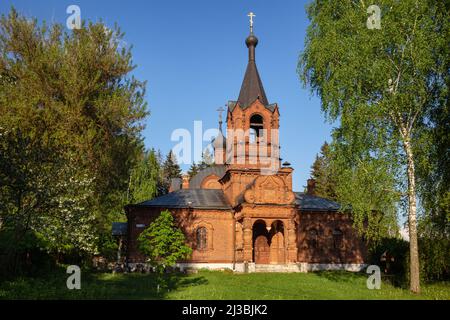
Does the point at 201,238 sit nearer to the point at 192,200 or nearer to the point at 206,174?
the point at 192,200

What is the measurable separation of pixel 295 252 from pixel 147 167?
29.0 meters

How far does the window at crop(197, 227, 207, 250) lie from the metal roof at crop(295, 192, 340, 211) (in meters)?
Result: 7.18

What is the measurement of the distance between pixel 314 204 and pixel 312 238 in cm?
269

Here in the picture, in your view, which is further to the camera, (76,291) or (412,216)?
(412,216)

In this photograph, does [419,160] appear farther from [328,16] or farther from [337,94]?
[328,16]

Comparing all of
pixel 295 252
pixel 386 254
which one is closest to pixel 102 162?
pixel 295 252

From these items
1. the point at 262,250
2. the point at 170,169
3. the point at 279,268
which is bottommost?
the point at 279,268

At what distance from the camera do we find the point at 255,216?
2989 cm

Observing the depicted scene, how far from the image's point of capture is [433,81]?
18.3 m

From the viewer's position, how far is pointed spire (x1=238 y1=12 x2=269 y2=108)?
34.8m

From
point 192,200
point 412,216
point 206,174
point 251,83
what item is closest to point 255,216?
point 192,200

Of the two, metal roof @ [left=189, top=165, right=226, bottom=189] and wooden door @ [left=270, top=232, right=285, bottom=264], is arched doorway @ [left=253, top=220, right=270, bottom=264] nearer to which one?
wooden door @ [left=270, top=232, right=285, bottom=264]

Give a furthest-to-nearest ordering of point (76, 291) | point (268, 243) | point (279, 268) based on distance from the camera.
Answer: point (268, 243) < point (279, 268) < point (76, 291)

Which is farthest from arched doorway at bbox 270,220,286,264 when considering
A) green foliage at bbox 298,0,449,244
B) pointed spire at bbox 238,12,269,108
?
green foliage at bbox 298,0,449,244
